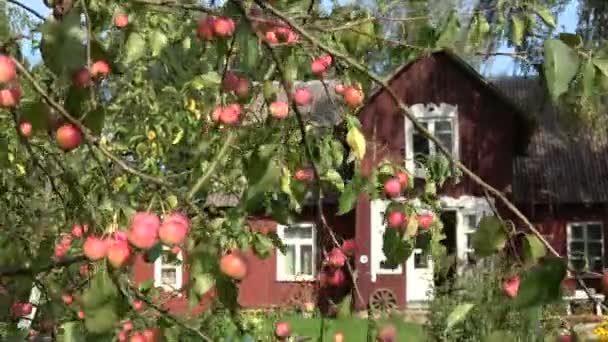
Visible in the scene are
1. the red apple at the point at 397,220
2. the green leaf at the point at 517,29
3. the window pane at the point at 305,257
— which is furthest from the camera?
the window pane at the point at 305,257

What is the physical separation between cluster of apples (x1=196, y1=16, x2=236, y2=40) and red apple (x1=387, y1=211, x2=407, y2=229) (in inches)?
23.3

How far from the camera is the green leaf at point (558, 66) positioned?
5.33 feet

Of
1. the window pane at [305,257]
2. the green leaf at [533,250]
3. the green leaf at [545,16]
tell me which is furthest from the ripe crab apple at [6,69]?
the window pane at [305,257]

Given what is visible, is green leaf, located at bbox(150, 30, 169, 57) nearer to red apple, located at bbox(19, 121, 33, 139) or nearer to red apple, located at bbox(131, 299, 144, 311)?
red apple, located at bbox(131, 299, 144, 311)

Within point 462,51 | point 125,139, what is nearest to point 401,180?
point 462,51

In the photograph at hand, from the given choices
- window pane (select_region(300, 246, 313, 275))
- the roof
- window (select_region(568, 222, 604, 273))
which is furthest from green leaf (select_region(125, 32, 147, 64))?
window (select_region(568, 222, 604, 273))

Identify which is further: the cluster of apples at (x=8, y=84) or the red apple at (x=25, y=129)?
the red apple at (x=25, y=129)

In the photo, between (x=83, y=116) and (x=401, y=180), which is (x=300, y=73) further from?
→ (x=83, y=116)

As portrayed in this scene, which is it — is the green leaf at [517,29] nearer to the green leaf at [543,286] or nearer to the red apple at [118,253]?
the green leaf at [543,286]

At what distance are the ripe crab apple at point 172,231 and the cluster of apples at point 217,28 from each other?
0.53 meters

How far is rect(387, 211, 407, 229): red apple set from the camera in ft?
7.39

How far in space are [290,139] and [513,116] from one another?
15.7 metres

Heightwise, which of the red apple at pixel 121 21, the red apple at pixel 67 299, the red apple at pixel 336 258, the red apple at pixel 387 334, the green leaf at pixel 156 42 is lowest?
the red apple at pixel 387 334

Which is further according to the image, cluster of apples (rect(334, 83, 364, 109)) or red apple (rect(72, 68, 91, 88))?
cluster of apples (rect(334, 83, 364, 109))
